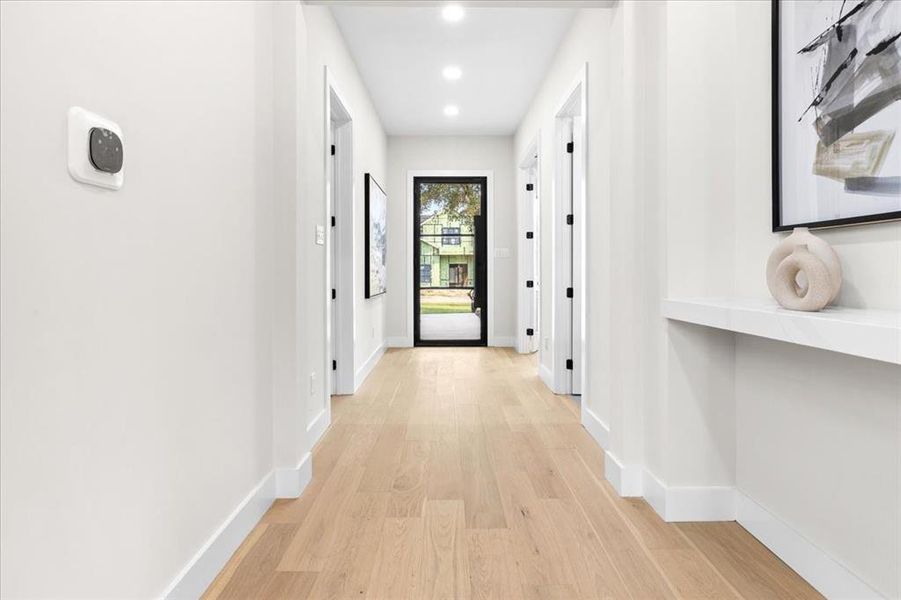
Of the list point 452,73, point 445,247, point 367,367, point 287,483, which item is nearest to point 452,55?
point 452,73

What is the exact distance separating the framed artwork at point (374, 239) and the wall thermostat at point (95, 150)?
3.48 metres

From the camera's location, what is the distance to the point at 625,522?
190 cm

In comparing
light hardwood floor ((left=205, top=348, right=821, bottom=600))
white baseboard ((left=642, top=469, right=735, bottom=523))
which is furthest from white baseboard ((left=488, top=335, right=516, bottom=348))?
white baseboard ((left=642, top=469, right=735, bottom=523))

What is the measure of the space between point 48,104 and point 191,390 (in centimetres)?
79

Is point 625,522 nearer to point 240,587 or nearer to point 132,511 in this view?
point 240,587

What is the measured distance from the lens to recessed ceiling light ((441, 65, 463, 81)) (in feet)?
14.1

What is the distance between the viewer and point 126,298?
1135mm

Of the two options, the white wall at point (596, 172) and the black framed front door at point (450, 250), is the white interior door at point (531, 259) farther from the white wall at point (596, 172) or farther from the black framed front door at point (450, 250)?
the white wall at point (596, 172)

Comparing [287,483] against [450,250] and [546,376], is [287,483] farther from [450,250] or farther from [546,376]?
[450,250]

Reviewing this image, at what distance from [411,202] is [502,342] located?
6.82 feet

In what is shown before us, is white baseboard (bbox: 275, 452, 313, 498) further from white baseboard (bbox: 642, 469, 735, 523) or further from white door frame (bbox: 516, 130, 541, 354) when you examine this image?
white door frame (bbox: 516, 130, 541, 354)

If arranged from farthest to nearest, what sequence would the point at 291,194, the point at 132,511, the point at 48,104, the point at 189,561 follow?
1. the point at 291,194
2. the point at 189,561
3. the point at 132,511
4. the point at 48,104

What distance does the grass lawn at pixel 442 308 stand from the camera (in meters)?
8.00

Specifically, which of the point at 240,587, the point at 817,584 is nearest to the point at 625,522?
the point at 817,584
